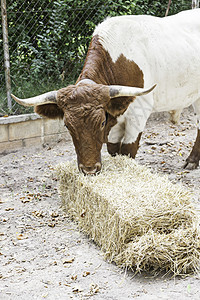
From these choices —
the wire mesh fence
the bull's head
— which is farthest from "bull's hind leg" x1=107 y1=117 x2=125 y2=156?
the wire mesh fence

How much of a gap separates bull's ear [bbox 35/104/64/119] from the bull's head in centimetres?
10

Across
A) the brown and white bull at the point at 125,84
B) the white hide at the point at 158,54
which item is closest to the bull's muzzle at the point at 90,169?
the brown and white bull at the point at 125,84

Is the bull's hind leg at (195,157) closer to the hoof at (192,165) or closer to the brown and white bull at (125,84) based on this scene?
the hoof at (192,165)

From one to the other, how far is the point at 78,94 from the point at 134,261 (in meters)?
1.47

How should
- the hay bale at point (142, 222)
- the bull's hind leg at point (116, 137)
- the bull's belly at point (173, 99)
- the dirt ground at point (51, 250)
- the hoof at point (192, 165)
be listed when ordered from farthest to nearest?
the hoof at point (192, 165)
the bull's belly at point (173, 99)
the bull's hind leg at point (116, 137)
the hay bale at point (142, 222)
the dirt ground at point (51, 250)

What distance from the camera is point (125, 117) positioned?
4441 millimetres

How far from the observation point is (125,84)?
4.26 meters

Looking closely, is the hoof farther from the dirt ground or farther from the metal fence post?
the metal fence post

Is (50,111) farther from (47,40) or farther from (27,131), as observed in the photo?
(47,40)

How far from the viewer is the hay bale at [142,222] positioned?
9.84ft

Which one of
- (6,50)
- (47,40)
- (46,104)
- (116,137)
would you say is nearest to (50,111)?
(46,104)

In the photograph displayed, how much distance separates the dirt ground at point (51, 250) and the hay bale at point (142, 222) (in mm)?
109

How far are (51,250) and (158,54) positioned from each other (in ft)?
7.81

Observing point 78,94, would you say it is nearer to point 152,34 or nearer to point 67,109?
point 67,109
